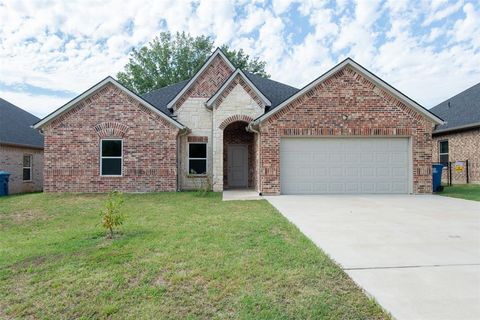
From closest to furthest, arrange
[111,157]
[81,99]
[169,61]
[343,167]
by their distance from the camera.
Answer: [343,167] → [81,99] → [111,157] → [169,61]

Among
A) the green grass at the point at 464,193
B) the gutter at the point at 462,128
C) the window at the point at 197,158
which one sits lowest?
the green grass at the point at 464,193

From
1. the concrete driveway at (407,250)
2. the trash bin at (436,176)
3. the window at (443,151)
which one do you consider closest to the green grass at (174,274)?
the concrete driveway at (407,250)

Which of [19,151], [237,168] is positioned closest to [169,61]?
[19,151]

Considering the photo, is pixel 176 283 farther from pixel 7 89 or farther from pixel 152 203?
pixel 7 89

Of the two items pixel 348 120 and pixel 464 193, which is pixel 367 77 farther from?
pixel 464 193

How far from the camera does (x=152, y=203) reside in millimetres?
10828

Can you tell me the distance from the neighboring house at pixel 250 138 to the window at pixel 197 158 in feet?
0.17

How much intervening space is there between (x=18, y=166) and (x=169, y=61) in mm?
24144

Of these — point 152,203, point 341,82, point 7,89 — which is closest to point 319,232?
point 152,203

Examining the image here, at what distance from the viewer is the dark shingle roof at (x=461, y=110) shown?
17.8 m

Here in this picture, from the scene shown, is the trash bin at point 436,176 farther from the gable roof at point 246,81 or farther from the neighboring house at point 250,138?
the gable roof at point 246,81

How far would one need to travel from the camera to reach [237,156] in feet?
57.2

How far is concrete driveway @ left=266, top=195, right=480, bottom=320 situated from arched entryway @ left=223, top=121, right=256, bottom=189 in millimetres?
7676

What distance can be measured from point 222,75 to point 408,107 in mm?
9472
